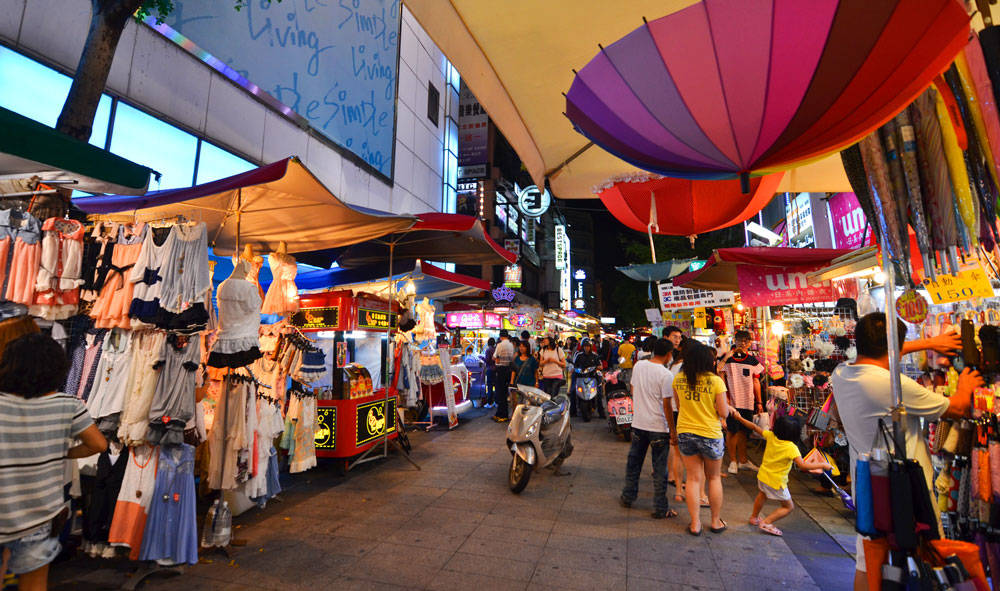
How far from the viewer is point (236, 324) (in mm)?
4402

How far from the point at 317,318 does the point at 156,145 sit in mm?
4542

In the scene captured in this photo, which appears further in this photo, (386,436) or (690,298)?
(690,298)

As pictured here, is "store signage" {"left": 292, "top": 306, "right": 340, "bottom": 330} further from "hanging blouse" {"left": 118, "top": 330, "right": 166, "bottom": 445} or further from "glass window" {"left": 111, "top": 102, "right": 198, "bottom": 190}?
"glass window" {"left": 111, "top": 102, "right": 198, "bottom": 190}

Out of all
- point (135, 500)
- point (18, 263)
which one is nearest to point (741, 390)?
point (135, 500)

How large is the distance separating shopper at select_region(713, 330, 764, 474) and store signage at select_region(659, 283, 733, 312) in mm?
3689

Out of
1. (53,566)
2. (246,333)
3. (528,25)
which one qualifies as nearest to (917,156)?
(528,25)

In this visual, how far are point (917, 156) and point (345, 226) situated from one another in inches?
213

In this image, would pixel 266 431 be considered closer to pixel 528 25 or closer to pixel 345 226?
pixel 345 226

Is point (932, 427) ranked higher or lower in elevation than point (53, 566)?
higher

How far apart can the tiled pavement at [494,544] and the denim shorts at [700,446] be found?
839mm

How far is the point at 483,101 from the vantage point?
3426 mm

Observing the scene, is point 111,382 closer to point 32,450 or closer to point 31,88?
point 32,450

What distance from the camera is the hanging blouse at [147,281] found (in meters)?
3.78

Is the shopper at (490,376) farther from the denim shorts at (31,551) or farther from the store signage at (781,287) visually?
the denim shorts at (31,551)
